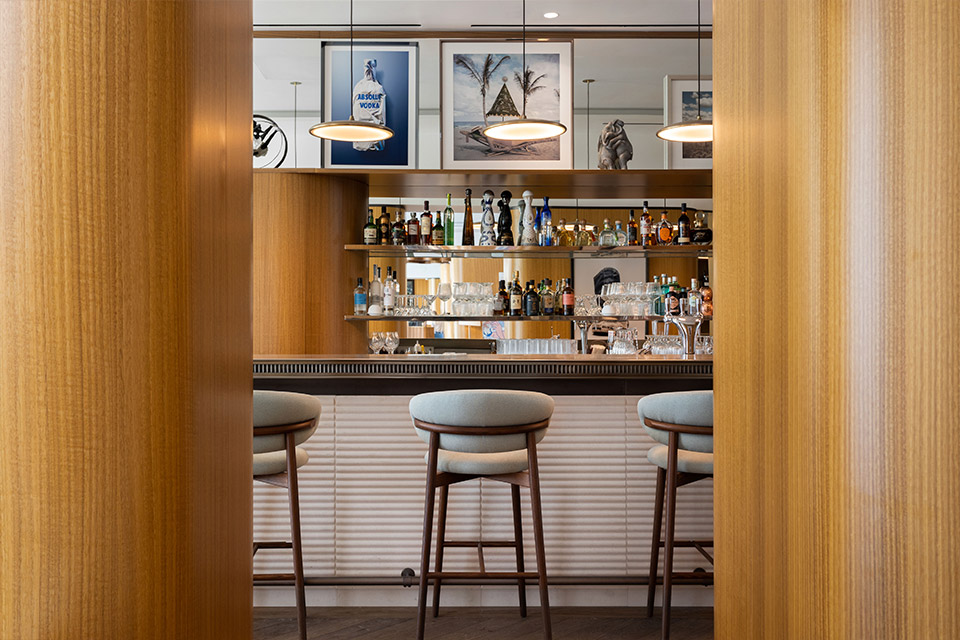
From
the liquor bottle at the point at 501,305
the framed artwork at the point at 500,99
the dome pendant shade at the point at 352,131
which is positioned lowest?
the liquor bottle at the point at 501,305

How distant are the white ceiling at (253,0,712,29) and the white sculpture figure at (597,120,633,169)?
2.46ft

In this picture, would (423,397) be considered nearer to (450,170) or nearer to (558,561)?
(558,561)

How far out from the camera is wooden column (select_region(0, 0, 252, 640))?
90cm

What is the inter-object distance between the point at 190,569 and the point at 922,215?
3.80 ft

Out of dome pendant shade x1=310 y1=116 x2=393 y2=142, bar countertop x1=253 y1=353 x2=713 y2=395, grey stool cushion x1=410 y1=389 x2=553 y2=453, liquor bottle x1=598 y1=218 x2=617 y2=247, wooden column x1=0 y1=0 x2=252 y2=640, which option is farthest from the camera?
liquor bottle x1=598 y1=218 x2=617 y2=247

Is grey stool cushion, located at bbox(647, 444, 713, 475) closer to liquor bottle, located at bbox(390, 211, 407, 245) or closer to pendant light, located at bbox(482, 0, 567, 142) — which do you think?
pendant light, located at bbox(482, 0, 567, 142)

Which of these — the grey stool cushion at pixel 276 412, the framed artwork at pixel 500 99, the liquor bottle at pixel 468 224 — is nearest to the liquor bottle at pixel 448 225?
the liquor bottle at pixel 468 224

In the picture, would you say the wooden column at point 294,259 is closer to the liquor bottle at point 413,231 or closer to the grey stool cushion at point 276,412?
the liquor bottle at point 413,231

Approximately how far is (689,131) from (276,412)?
107 inches

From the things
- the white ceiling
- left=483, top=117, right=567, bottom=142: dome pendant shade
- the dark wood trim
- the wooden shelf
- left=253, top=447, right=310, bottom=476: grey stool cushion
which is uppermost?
the white ceiling

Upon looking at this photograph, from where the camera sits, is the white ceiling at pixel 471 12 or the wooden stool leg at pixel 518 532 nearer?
the wooden stool leg at pixel 518 532

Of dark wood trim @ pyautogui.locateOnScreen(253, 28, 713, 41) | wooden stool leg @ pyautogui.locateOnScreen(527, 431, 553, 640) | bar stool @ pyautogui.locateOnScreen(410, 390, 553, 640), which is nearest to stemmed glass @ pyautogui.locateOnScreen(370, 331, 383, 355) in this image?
bar stool @ pyautogui.locateOnScreen(410, 390, 553, 640)

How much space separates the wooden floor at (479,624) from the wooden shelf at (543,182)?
2.66 m

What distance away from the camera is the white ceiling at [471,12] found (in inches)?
186
